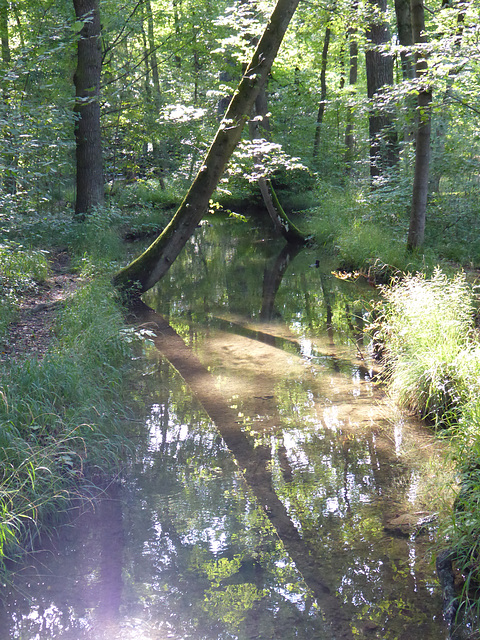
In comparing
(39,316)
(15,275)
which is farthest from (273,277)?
(39,316)

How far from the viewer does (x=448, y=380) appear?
4641 mm

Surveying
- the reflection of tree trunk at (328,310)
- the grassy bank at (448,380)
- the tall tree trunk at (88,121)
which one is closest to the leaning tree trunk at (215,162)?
the reflection of tree trunk at (328,310)

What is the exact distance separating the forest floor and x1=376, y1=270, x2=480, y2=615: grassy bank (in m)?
3.53

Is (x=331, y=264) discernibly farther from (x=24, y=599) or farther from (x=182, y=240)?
(x=24, y=599)

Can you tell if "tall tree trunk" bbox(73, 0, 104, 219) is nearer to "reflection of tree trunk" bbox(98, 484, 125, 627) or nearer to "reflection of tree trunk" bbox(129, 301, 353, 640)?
"reflection of tree trunk" bbox(129, 301, 353, 640)

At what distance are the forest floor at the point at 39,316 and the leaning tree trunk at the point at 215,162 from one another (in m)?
0.94

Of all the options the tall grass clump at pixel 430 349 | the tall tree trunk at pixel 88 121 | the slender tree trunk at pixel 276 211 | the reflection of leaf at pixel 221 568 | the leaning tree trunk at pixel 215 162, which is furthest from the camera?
the slender tree trunk at pixel 276 211

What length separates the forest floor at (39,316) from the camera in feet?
17.2

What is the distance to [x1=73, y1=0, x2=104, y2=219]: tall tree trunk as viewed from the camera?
10828 millimetres

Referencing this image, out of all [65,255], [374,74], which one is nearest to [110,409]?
[65,255]

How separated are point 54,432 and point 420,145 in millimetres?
6454

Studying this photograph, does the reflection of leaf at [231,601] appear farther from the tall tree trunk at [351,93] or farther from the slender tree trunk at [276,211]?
the tall tree trunk at [351,93]

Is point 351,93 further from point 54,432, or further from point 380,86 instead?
point 54,432

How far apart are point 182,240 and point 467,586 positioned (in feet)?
20.7
